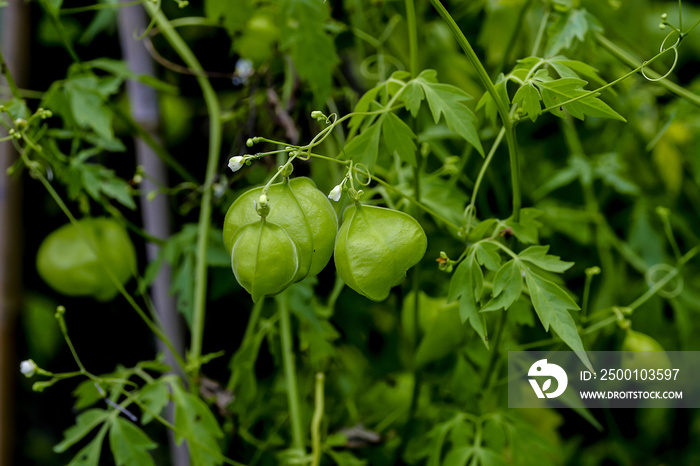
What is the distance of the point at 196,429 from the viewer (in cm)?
81

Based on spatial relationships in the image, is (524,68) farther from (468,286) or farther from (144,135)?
(144,135)

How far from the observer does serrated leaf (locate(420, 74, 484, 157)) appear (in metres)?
0.63

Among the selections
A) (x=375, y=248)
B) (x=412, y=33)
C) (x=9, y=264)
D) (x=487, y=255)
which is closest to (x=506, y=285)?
(x=487, y=255)

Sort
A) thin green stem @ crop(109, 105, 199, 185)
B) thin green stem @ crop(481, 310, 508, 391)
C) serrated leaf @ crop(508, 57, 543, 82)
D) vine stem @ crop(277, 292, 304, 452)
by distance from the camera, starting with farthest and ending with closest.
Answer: thin green stem @ crop(109, 105, 199, 185) < vine stem @ crop(277, 292, 304, 452) < thin green stem @ crop(481, 310, 508, 391) < serrated leaf @ crop(508, 57, 543, 82)

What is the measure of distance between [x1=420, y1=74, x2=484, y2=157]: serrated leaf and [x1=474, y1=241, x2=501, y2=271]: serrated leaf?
0.32 ft

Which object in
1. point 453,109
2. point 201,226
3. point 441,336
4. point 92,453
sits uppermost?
point 453,109

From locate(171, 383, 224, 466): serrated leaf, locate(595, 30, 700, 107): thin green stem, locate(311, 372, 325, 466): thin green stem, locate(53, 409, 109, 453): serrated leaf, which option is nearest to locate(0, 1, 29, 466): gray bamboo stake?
locate(53, 409, 109, 453): serrated leaf

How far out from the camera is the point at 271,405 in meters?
0.99

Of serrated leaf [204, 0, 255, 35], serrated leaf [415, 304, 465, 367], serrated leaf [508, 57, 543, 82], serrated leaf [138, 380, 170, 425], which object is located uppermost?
serrated leaf [204, 0, 255, 35]

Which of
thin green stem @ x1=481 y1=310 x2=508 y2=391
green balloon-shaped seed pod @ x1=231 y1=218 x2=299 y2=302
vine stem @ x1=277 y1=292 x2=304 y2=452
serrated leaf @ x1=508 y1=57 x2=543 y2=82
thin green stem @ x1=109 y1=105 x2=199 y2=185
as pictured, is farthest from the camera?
thin green stem @ x1=109 y1=105 x2=199 y2=185

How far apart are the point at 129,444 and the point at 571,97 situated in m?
0.67

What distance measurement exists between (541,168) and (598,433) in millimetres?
596

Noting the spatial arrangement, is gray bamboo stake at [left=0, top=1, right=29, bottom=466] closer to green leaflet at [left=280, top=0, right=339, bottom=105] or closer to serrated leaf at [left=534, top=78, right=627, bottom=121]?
green leaflet at [left=280, top=0, right=339, bottom=105]

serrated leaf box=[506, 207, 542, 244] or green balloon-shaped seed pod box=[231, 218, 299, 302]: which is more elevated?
green balloon-shaped seed pod box=[231, 218, 299, 302]
